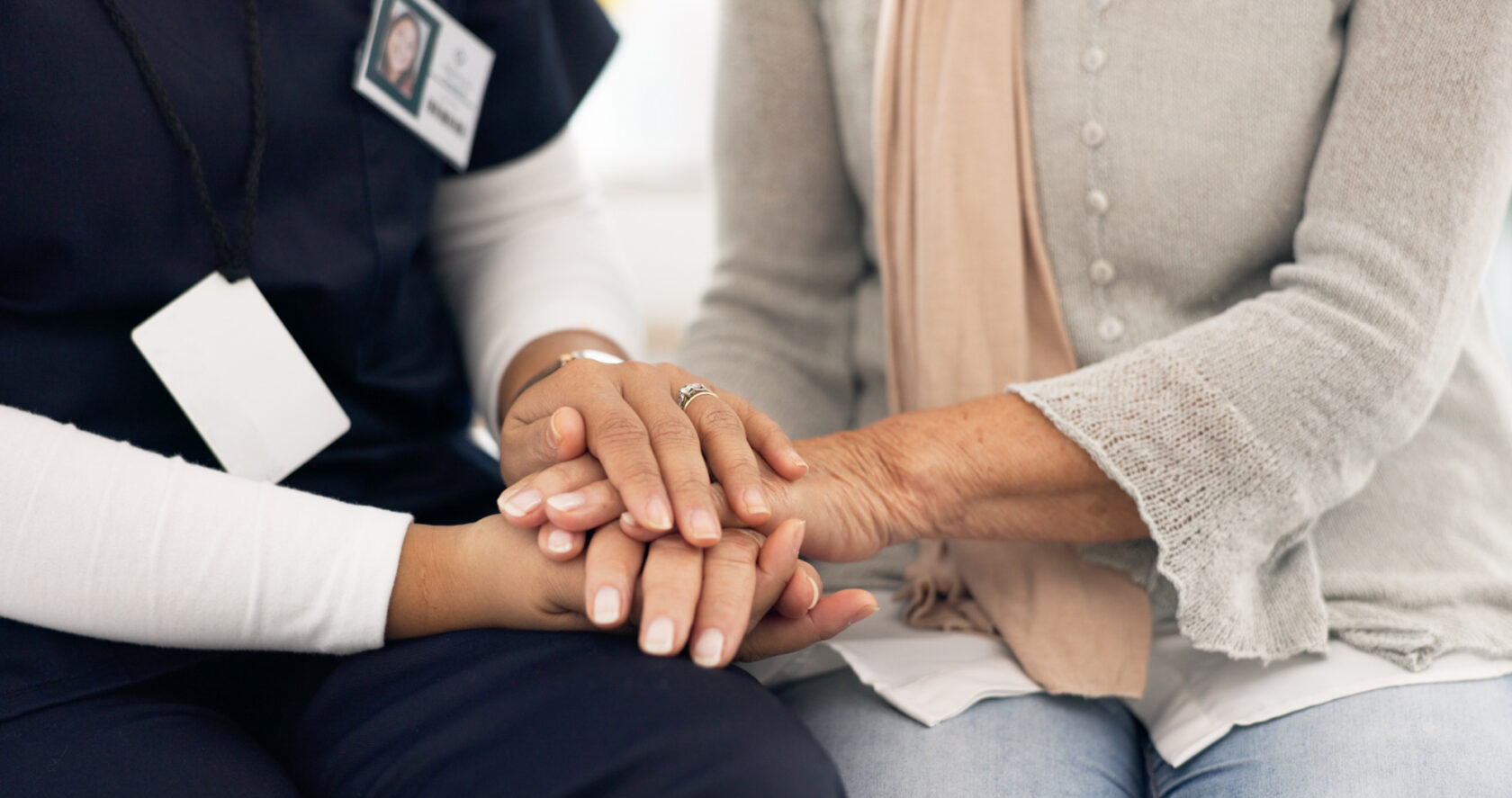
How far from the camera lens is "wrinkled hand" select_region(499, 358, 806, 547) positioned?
26.0 inches

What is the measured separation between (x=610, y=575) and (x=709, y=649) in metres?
0.07

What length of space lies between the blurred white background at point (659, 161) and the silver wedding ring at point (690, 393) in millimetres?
2168

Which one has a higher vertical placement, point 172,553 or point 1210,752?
point 172,553

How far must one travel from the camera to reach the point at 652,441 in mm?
709

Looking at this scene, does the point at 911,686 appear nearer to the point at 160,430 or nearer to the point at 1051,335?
the point at 1051,335

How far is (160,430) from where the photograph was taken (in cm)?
77

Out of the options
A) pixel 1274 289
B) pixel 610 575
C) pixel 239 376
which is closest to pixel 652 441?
pixel 610 575

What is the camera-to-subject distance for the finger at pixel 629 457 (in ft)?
2.12

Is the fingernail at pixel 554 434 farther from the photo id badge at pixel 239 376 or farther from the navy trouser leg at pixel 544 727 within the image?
the photo id badge at pixel 239 376

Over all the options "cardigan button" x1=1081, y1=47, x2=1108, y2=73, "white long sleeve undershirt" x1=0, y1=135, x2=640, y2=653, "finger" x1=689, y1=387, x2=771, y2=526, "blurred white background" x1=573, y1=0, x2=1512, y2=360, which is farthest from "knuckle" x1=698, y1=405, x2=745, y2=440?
"blurred white background" x1=573, y1=0, x2=1512, y2=360

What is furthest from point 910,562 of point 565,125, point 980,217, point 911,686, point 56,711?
point 56,711

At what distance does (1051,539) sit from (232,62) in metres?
0.69

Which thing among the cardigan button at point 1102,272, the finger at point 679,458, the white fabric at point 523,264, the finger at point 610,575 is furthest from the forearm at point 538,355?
the cardigan button at point 1102,272

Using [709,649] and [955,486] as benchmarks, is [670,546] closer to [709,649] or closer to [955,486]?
[709,649]
